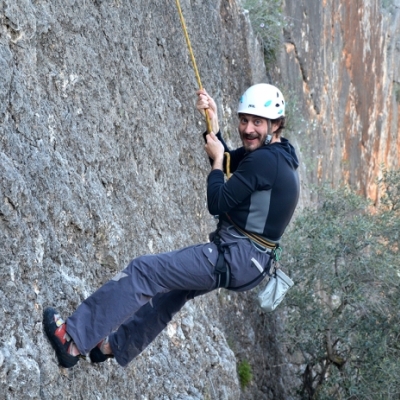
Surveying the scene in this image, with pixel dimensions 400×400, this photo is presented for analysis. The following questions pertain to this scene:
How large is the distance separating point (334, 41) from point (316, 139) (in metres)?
3.26

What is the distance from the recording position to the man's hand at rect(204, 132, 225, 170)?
5.14m

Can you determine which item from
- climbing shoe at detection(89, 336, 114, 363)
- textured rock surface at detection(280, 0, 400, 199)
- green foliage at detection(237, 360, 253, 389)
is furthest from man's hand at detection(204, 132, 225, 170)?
textured rock surface at detection(280, 0, 400, 199)

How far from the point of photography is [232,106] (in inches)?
408

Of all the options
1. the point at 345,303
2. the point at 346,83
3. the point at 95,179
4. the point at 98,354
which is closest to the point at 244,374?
the point at 345,303

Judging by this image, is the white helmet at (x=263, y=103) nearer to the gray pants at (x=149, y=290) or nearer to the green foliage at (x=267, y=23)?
the gray pants at (x=149, y=290)

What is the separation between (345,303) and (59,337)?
5077mm

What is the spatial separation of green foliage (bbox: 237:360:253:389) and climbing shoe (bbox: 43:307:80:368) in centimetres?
406

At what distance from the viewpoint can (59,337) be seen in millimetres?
4500

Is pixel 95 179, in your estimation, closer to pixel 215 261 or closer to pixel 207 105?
pixel 207 105

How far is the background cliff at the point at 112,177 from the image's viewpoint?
14.8 ft

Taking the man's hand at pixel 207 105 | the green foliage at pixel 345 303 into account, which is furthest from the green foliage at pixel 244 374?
the man's hand at pixel 207 105

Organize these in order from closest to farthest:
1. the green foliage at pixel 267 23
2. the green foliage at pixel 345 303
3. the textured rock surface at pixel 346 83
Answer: the green foliage at pixel 345 303 → the green foliage at pixel 267 23 → the textured rock surface at pixel 346 83

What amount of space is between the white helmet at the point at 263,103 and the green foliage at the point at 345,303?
12.9ft

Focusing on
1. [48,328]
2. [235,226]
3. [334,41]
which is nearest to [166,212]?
[235,226]
